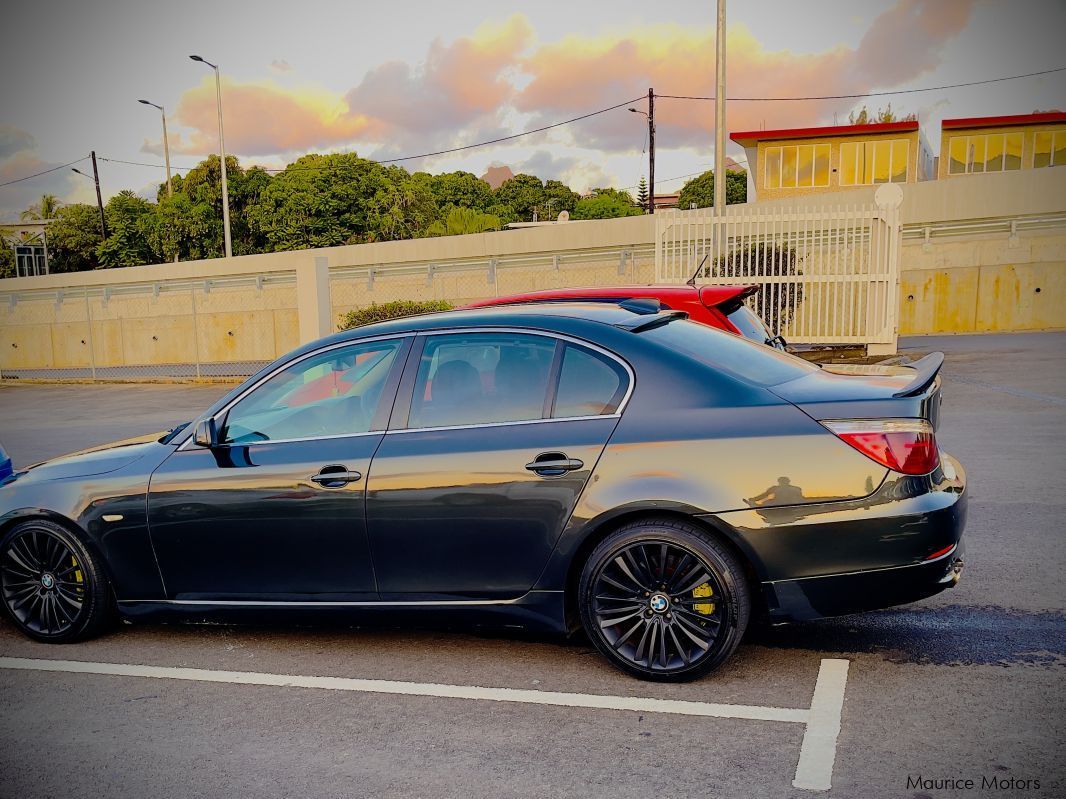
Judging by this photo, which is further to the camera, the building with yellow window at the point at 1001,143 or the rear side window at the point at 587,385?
the building with yellow window at the point at 1001,143

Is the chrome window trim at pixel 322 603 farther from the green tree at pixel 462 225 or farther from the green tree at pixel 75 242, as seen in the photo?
the green tree at pixel 75 242

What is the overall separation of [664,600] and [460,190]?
95.7 m

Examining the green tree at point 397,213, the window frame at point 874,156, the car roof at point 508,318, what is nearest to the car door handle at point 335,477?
the car roof at point 508,318

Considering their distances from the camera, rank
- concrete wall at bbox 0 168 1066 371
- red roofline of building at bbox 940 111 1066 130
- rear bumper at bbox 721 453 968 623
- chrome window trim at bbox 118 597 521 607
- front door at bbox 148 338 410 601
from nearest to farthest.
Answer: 1. rear bumper at bbox 721 453 968 623
2. chrome window trim at bbox 118 597 521 607
3. front door at bbox 148 338 410 601
4. concrete wall at bbox 0 168 1066 371
5. red roofline of building at bbox 940 111 1066 130

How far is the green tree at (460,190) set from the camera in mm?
94562

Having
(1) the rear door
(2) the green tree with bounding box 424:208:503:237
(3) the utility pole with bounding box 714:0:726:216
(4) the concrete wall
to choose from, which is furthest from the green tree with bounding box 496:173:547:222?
(1) the rear door

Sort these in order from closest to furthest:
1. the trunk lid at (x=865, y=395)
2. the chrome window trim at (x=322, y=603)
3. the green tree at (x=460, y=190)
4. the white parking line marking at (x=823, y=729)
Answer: the white parking line marking at (x=823, y=729) → the trunk lid at (x=865, y=395) → the chrome window trim at (x=322, y=603) → the green tree at (x=460, y=190)

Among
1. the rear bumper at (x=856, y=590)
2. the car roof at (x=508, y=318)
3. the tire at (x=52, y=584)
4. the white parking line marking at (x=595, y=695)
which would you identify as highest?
the car roof at (x=508, y=318)

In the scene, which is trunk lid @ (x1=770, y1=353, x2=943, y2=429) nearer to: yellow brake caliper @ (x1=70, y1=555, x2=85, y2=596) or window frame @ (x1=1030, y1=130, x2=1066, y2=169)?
yellow brake caliper @ (x1=70, y1=555, x2=85, y2=596)

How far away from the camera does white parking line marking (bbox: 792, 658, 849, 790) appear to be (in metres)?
3.27

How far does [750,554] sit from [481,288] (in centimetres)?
2207

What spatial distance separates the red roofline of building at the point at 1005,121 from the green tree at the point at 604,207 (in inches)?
2566

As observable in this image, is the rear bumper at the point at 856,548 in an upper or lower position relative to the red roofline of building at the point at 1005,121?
lower

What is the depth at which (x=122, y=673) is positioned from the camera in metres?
Result: 4.54
